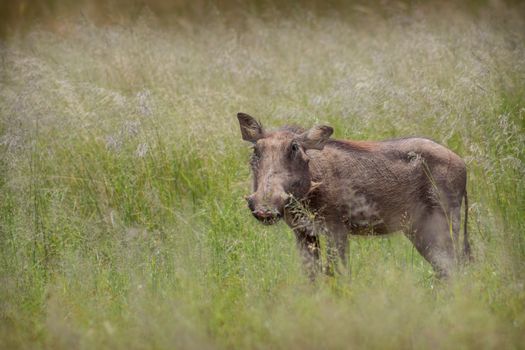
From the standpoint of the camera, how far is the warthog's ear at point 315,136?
186 inches

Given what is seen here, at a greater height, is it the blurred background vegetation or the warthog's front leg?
the blurred background vegetation

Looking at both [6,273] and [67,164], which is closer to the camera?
[6,273]

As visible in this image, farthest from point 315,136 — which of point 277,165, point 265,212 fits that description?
point 265,212

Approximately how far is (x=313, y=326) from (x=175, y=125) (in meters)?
3.43

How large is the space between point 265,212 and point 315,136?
0.79 metres

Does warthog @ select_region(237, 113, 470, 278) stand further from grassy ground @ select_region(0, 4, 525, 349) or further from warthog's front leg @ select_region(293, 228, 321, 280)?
grassy ground @ select_region(0, 4, 525, 349)

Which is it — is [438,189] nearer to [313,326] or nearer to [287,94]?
[313,326]

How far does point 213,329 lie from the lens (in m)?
3.66

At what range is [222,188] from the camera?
6.00 meters

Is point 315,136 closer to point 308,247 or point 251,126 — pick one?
point 251,126

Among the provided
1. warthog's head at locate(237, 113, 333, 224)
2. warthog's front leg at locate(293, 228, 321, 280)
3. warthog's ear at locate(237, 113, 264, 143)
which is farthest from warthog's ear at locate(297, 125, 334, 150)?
warthog's front leg at locate(293, 228, 321, 280)

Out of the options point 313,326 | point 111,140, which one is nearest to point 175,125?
point 111,140

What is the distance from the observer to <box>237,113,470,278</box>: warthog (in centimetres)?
457

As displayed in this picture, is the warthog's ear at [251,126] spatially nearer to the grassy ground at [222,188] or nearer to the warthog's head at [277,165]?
the warthog's head at [277,165]
